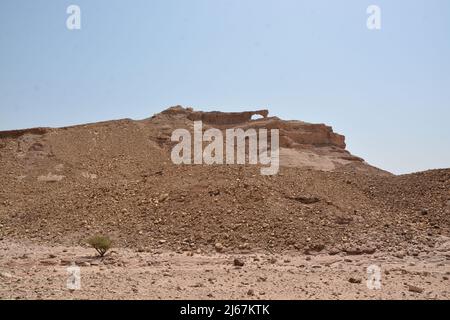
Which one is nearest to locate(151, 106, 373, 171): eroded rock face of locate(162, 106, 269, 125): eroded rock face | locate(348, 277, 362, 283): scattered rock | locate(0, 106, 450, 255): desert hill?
locate(162, 106, 269, 125): eroded rock face

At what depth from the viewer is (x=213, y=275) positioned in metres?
8.57

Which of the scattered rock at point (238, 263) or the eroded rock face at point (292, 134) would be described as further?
the eroded rock face at point (292, 134)

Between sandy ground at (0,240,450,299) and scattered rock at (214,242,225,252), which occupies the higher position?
scattered rock at (214,242,225,252)

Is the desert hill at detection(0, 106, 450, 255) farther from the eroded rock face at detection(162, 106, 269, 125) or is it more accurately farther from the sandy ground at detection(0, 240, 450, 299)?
the eroded rock face at detection(162, 106, 269, 125)

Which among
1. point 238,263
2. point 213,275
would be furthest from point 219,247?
point 213,275

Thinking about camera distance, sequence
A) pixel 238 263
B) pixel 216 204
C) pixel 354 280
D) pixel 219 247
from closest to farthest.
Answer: pixel 354 280 < pixel 238 263 < pixel 219 247 < pixel 216 204

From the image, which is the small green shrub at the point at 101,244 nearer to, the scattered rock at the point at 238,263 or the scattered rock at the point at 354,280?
the scattered rock at the point at 238,263

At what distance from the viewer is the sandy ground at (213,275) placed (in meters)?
6.97

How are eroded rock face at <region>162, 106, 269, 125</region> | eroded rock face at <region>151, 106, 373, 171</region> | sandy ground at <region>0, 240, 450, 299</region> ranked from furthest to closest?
1. eroded rock face at <region>162, 106, 269, 125</region>
2. eroded rock face at <region>151, 106, 373, 171</region>
3. sandy ground at <region>0, 240, 450, 299</region>

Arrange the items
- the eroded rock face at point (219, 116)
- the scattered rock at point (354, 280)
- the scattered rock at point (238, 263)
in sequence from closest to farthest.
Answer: the scattered rock at point (354, 280) < the scattered rock at point (238, 263) < the eroded rock face at point (219, 116)

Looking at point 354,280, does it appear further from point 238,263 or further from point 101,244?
point 101,244

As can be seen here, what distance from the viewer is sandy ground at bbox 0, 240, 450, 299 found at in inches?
274

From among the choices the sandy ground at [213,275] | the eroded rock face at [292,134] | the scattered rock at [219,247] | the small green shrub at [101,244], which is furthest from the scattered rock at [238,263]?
the eroded rock face at [292,134]

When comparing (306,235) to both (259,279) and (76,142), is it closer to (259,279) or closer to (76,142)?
(259,279)
